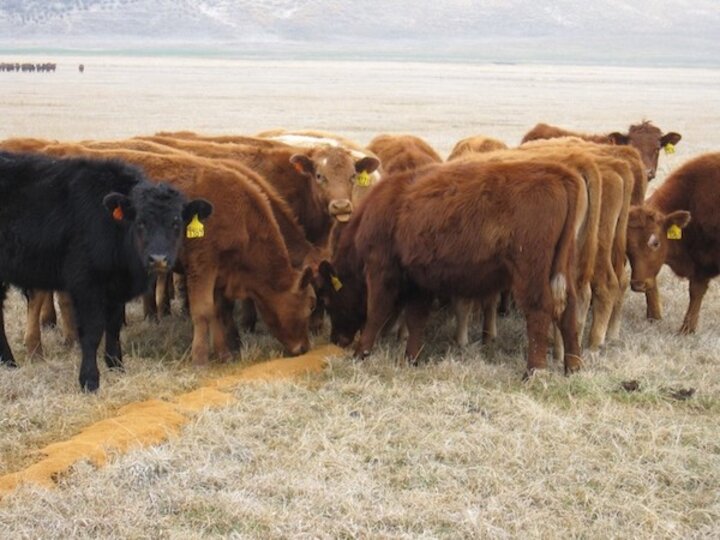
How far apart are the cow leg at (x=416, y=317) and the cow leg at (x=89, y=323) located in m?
2.64

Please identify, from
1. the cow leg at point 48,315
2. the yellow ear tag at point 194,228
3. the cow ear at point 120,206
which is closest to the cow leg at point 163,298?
the cow leg at point 48,315

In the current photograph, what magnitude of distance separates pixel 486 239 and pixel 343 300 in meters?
1.83

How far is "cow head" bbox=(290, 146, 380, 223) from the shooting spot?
9914 millimetres

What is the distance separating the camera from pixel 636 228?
984 centimetres

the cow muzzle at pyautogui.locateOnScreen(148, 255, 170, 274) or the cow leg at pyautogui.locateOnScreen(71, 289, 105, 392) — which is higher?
the cow muzzle at pyautogui.locateOnScreen(148, 255, 170, 274)

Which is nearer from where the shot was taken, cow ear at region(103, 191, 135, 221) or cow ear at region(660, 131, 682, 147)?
cow ear at region(103, 191, 135, 221)

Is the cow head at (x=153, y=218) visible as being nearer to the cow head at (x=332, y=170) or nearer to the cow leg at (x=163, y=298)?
the cow head at (x=332, y=170)

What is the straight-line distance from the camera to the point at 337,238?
10062mm

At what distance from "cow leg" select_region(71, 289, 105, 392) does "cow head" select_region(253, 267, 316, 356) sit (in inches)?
62.0

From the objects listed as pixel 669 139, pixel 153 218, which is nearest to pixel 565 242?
pixel 153 218

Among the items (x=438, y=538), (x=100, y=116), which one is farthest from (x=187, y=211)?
(x=100, y=116)

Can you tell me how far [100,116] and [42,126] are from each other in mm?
5035

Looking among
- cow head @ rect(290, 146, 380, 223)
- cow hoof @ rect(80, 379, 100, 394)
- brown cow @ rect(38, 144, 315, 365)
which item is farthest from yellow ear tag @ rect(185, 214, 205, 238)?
cow head @ rect(290, 146, 380, 223)

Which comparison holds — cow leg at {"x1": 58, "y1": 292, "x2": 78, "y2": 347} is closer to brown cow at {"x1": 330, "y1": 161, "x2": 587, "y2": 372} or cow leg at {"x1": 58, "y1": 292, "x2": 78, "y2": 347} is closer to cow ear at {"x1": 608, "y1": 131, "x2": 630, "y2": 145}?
brown cow at {"x1": 330, "y1": 161, "x2": 587, "y2": 372}
